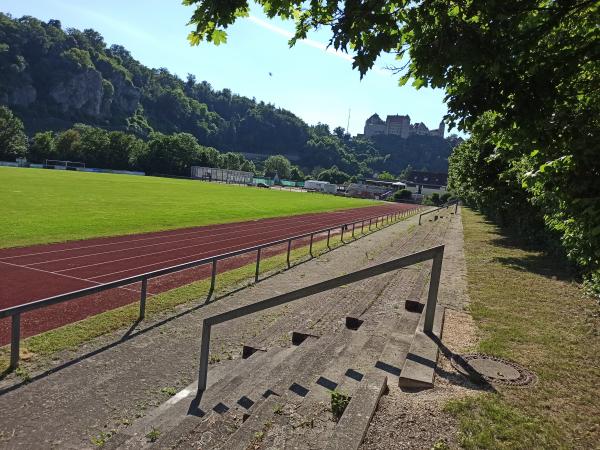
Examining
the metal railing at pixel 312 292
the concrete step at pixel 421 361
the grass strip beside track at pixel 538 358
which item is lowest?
the grass strip beside track at pixel 538 358

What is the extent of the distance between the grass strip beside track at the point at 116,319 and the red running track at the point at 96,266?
44 centimetres

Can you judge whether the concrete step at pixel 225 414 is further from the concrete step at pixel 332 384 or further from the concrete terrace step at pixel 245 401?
the concrete step at pixel 332 384

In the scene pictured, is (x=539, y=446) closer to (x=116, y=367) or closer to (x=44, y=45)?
(x=116, y=367)

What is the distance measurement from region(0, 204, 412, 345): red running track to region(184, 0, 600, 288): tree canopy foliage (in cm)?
659

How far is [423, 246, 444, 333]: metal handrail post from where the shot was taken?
5648 millimetres

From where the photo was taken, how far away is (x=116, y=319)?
8445mm

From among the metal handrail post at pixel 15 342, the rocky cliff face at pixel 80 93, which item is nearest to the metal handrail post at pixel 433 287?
the metal handrail post at pixel 15 342

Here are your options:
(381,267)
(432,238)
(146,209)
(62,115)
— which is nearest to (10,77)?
(62,115)

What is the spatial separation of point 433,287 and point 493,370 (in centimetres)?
119

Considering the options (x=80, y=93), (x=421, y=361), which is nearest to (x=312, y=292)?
(x=421, y=361)

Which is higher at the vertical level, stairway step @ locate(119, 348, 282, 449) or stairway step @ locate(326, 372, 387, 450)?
stairway step @ locate(326, 372, 387, 450)

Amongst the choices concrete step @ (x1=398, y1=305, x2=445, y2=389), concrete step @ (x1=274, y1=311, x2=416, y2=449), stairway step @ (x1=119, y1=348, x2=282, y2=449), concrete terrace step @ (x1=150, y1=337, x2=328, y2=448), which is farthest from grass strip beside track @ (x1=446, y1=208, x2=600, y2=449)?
stairway step @ (x1=119, y1=348, x2=282, y2=449)

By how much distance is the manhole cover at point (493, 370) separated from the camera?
5117 mm

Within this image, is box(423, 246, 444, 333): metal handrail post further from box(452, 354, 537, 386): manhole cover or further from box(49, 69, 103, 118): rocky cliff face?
box(49, 69, 103, 118): rocky cliff face
